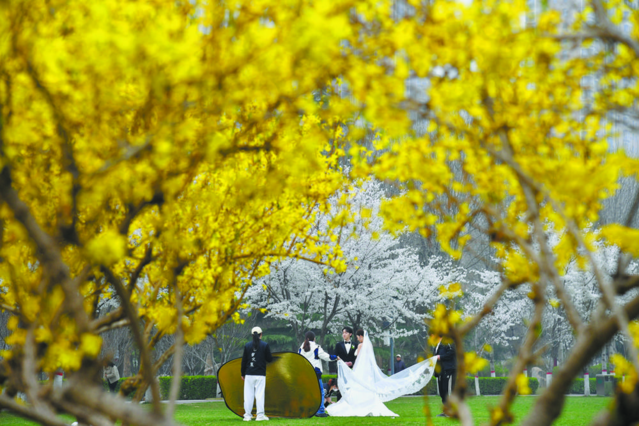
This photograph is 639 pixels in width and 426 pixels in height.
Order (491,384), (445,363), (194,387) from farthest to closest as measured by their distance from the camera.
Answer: (491,384), (194,387), (445,363)

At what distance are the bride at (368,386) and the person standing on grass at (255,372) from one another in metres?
1.65

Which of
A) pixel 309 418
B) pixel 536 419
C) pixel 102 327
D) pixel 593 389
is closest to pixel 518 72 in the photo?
pixel 536 419

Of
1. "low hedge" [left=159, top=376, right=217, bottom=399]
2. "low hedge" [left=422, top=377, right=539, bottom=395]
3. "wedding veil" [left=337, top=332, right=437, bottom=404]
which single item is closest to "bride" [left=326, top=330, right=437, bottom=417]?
"wedding veil" [left=337, top=332, right=437, bottom=404]

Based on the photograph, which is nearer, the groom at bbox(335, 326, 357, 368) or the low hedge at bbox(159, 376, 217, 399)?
the groom at bbox(335, 326, 357, 368)

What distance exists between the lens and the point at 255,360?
11852 millimetres

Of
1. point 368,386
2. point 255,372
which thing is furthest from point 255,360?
point 368,386

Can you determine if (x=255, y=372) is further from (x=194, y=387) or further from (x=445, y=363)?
(x=194, y=387)

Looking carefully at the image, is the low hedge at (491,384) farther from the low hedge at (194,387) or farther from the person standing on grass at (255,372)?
the person standing on grass at (255,372)

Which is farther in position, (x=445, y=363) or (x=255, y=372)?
(x=445, y=363)

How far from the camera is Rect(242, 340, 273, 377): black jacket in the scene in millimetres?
11836

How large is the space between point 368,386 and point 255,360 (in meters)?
2.45

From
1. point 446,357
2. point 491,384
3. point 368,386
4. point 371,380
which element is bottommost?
point 491,384

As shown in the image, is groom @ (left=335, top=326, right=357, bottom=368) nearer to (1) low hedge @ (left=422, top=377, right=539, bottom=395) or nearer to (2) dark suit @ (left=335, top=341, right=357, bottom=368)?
(2) dark suit @ (left=335, top=341, right=357, bottom=368)

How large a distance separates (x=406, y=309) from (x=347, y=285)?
3.03 meters
